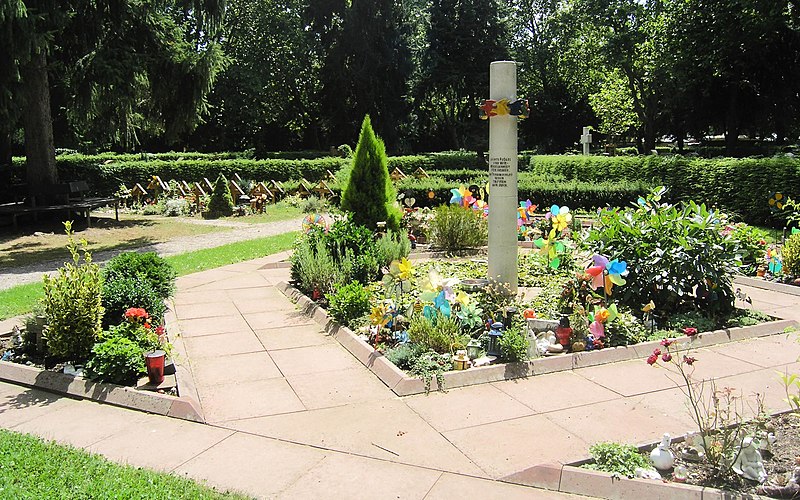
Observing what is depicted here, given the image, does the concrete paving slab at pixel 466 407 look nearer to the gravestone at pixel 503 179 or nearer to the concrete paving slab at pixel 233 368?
the concrete paving slab at pixel 233 368

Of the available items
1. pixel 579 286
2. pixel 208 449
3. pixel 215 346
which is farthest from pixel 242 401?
pixel 579 286

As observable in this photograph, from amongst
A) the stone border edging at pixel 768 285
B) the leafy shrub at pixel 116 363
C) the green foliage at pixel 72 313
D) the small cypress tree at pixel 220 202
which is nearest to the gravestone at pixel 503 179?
the stone border edging at pixel 768 285

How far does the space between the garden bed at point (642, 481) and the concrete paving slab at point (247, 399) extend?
2121 mm

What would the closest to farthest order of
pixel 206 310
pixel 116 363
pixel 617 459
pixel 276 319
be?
pixel 617 459 < pixel 116 363 < pixel 276 319 < pixel 206 310

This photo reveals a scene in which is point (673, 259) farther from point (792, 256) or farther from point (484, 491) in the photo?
point (484, 491)

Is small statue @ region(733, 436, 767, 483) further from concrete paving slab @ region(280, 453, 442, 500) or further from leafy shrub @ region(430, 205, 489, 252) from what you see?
leafy shrub @ region(430, 205, 489, 252)

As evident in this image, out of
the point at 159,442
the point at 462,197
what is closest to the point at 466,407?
the point at 159,442

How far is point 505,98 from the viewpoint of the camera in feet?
26.1

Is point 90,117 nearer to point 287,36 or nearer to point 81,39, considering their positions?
point 81,39

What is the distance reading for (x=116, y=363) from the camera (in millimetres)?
5727

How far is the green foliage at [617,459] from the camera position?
4004mm

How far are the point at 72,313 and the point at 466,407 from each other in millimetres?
3685

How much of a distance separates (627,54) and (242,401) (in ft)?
94.9

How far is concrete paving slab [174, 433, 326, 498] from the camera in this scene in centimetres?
405
